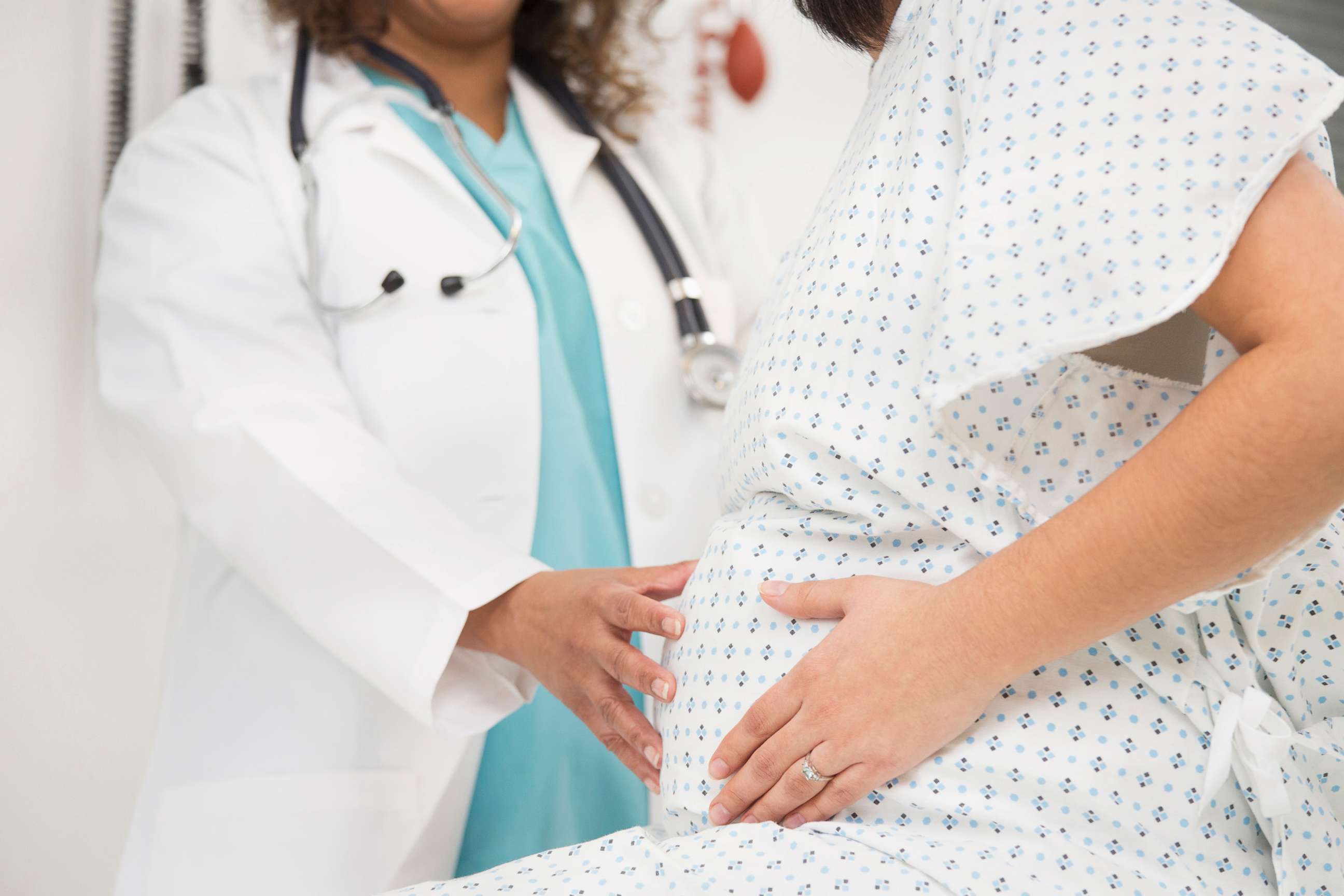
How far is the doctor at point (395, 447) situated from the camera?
989 mm

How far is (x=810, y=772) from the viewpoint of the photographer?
589 mm

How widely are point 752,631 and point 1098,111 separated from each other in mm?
325

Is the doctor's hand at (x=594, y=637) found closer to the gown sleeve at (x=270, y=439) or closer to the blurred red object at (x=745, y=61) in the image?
the gown sleeve at (x=270, y=439)

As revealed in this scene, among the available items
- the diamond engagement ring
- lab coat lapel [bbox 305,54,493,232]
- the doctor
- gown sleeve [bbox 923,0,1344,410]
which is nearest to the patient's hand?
the diamond engagement ring

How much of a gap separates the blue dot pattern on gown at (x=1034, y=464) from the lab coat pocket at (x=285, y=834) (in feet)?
1.60

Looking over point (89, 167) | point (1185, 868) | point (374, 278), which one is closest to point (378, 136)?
point (374, 278)

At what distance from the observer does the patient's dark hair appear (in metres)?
0.71

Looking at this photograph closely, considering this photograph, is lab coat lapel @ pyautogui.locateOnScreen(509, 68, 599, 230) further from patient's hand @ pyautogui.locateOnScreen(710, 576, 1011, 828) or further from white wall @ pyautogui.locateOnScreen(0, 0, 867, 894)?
patient's hand @ pyautogui.locateOnScreen(710, 576, 1011, 828)

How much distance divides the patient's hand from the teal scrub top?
0.55 metres

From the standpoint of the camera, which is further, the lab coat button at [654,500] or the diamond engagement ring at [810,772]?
the lab coat button at [654,500]

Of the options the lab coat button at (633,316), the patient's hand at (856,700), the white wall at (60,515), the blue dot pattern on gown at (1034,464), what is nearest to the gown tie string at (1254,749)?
the blue dot pattern on gown at (1034,464)

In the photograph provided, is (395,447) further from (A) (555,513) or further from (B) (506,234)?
(B) (506,234)

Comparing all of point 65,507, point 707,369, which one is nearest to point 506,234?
point 707,369

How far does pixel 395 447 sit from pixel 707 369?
365mm
